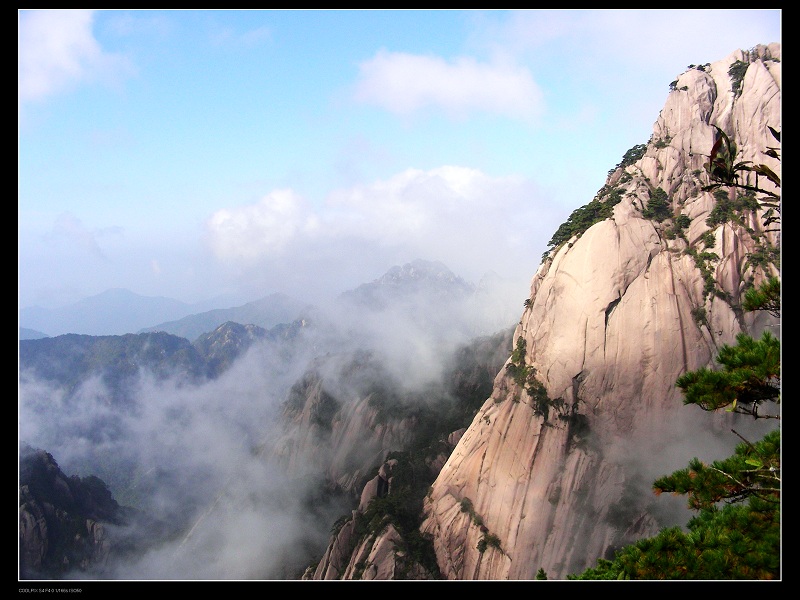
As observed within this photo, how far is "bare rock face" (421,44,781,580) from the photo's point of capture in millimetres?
35000

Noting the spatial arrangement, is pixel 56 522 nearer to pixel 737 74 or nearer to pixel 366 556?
pixel 366 556

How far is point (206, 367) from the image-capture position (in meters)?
170

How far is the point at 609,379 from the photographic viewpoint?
1415 inches

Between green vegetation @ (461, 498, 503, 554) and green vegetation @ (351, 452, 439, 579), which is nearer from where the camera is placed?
green vegetation @ (461, 498, 503, 554)

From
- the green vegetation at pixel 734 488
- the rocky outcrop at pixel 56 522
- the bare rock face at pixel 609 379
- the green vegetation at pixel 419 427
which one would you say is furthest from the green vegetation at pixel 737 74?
the rocky outcrop at pixel 56 522

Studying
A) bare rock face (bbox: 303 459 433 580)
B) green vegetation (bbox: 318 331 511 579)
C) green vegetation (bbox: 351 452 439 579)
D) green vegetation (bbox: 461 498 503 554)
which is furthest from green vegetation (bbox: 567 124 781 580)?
green vegetation (bbox: 351 452 439 579)

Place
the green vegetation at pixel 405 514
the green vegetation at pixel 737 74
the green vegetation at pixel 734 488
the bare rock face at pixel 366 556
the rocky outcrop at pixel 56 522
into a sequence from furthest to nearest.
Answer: the rocky outcrop at pixel 56 522 < the green vegetation at pixel 737 74 < the green vegetation at pixel 405 514 < the bare rock face at pixel 366 556 < the green vegetation at pixel 734 488

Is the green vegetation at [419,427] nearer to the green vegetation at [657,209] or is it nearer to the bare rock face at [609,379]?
the bare rock face at [609,379]

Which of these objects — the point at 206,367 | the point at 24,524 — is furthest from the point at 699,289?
the point at 206,367

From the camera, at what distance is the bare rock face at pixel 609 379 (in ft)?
115

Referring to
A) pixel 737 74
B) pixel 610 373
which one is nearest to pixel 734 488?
pixel 610 373

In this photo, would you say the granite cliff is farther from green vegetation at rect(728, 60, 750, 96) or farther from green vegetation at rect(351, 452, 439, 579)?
green vegetation at rect(351, 452, 439, 579)

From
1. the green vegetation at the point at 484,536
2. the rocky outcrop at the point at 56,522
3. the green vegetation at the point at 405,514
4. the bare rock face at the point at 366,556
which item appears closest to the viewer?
the green vegetation at the point at 484,536
